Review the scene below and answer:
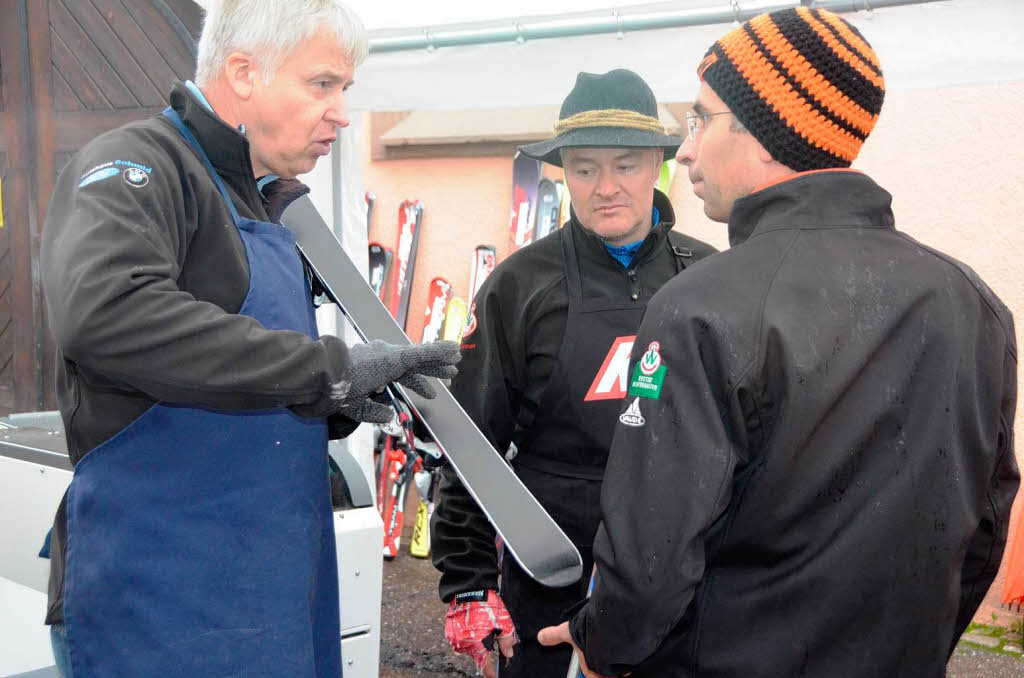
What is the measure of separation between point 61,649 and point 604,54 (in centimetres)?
244

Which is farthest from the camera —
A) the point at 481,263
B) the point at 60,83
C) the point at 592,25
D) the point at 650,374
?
the point at 481,263

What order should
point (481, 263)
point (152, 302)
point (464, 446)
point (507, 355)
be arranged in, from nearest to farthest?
point (152, 302)
point (464, 446)
point (507, 355)
point (481, 263)

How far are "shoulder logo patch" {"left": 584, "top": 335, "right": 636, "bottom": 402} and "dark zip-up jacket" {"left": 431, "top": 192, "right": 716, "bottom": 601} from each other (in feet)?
0.36

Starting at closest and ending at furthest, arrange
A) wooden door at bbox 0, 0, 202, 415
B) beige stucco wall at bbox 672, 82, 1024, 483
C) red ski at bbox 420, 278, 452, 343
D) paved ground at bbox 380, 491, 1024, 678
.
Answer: paved ground at bbox 380, 491, 1024, 678 < beige stucco wall at bbox 672, 82, 1024, 483 < wooden door at bbox 0, 0, 202, 415 < red ski at bbox 420, 278, 452, 343

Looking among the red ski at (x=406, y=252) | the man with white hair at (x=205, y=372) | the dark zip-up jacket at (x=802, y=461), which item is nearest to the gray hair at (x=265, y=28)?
the man with white hair at (x=205, y=372)

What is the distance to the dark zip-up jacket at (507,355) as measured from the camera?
1915 mm

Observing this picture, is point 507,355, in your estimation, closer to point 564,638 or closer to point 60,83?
point 564,638

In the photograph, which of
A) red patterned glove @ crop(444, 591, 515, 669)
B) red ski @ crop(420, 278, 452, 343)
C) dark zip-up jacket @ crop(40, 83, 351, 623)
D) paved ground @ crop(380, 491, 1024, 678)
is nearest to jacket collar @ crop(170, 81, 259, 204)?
dark zip-up jacket @ crop(40, 83, 351, 623)

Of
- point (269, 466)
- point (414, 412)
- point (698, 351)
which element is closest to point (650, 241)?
point (414, 412)

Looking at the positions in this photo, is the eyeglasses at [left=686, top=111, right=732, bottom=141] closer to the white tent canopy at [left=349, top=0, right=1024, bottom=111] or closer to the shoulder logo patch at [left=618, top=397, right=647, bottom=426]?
the shoulder logo patch at [left=618, top=397, right=647, bottom=426]

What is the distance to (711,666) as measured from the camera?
1.18 m

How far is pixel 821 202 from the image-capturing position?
1214mm

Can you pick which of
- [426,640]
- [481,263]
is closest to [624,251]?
[426,640]

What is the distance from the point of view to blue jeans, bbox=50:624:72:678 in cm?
121
